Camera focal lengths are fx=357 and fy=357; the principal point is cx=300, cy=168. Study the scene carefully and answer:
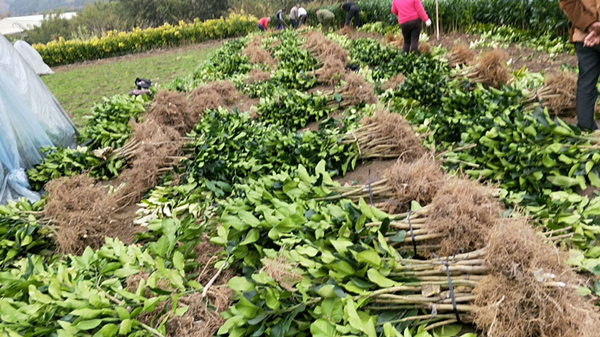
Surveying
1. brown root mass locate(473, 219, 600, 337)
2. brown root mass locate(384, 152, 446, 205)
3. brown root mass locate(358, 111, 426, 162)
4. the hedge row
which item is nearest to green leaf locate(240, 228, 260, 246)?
brown root mass locate(384, 152, 446, 205)

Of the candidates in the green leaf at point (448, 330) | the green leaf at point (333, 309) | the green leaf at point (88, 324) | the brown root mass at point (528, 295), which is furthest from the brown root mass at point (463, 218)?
the green leaf at point (88, 324)

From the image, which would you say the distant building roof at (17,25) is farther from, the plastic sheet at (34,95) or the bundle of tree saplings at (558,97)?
the bundle of tree saplings at (558,97)

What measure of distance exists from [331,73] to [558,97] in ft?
12.1

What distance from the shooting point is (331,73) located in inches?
264

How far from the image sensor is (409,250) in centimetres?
212

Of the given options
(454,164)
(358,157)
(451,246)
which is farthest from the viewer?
(358,157)

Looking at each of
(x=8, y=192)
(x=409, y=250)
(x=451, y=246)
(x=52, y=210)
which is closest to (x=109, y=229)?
(x=52, y=210)

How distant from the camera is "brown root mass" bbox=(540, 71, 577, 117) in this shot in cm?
401

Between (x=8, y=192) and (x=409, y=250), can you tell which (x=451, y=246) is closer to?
(x=409, y=250)

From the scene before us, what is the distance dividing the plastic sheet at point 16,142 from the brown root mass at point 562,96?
6.25m

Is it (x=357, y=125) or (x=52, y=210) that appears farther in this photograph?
(x=357, y=125)

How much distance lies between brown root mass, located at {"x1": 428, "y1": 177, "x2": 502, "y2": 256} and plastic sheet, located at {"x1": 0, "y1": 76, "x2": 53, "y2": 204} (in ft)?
15.5

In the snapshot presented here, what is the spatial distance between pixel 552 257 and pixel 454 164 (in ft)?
5.97

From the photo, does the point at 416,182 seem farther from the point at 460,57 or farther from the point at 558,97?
the point at 460,57
